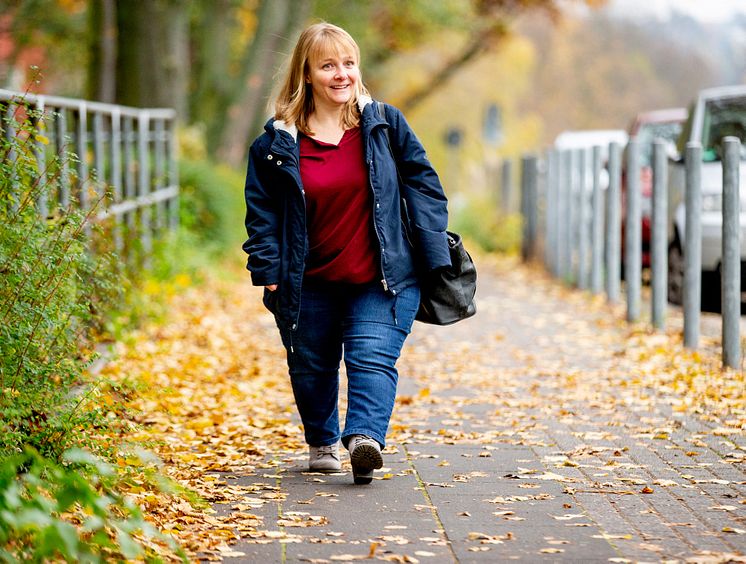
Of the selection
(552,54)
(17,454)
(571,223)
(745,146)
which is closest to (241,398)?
(17,454)

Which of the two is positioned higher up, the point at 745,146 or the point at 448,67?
the point at 448,67

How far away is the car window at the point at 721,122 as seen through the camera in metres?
11.2

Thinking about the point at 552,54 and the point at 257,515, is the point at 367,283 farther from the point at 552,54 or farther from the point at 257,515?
the point at 552,54

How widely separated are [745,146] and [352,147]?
253 inches

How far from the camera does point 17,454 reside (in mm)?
4789

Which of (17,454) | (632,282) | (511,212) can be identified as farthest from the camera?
(511,212)

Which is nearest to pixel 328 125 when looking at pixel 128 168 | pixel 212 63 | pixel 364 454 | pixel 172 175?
pixel 364 454

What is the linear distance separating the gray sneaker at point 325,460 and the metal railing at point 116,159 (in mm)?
1431

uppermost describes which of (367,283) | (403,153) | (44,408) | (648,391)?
(403,153)

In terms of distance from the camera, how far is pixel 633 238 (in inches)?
428

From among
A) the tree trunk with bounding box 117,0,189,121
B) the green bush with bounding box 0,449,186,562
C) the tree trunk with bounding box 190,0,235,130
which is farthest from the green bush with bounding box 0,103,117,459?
the tree trunk with bounding box 190,0,235,130

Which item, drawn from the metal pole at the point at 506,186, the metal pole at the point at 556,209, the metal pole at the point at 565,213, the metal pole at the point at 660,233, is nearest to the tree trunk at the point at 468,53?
the metal pole at the point at 506,186

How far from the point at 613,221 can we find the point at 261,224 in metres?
7.09

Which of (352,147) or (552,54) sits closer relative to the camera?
(352,147)
